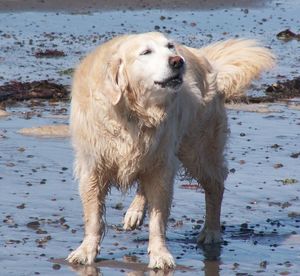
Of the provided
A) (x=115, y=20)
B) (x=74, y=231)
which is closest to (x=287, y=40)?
(x=115, y=20)

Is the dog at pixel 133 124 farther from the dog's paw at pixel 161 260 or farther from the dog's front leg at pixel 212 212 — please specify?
the dog's front leg at pixel 212 212

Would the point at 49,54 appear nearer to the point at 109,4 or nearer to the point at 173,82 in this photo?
the point at 109,4

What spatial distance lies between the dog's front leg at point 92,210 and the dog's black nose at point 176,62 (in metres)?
0.94

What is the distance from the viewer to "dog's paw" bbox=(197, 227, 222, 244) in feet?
26.5

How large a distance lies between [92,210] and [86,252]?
12.7 inches

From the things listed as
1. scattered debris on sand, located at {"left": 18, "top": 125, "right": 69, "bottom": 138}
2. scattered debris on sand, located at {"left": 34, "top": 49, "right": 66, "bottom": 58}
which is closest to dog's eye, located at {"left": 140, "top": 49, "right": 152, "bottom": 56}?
scattered debris on sand, located at {"left": 18, "top": 125, "right": 69, "bottom": 138}

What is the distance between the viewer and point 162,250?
23.9 feet

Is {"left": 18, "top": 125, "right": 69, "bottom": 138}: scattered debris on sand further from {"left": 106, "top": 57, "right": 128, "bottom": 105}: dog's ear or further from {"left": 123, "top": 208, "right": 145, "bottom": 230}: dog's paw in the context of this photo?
{"left": 106, "top": 57, "right": 128, "bottom": 105}: dog's ear

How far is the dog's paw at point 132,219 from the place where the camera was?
26.4 ft

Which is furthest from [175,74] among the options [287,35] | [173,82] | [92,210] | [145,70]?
[287,35]

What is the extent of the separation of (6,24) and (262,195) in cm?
1191

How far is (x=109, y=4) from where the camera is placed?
2381 cm

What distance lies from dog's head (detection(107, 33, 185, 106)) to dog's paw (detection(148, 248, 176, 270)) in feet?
3.09

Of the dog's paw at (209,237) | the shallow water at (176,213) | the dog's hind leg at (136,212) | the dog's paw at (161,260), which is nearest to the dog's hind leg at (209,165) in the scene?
the dog's paw at (209,237)
